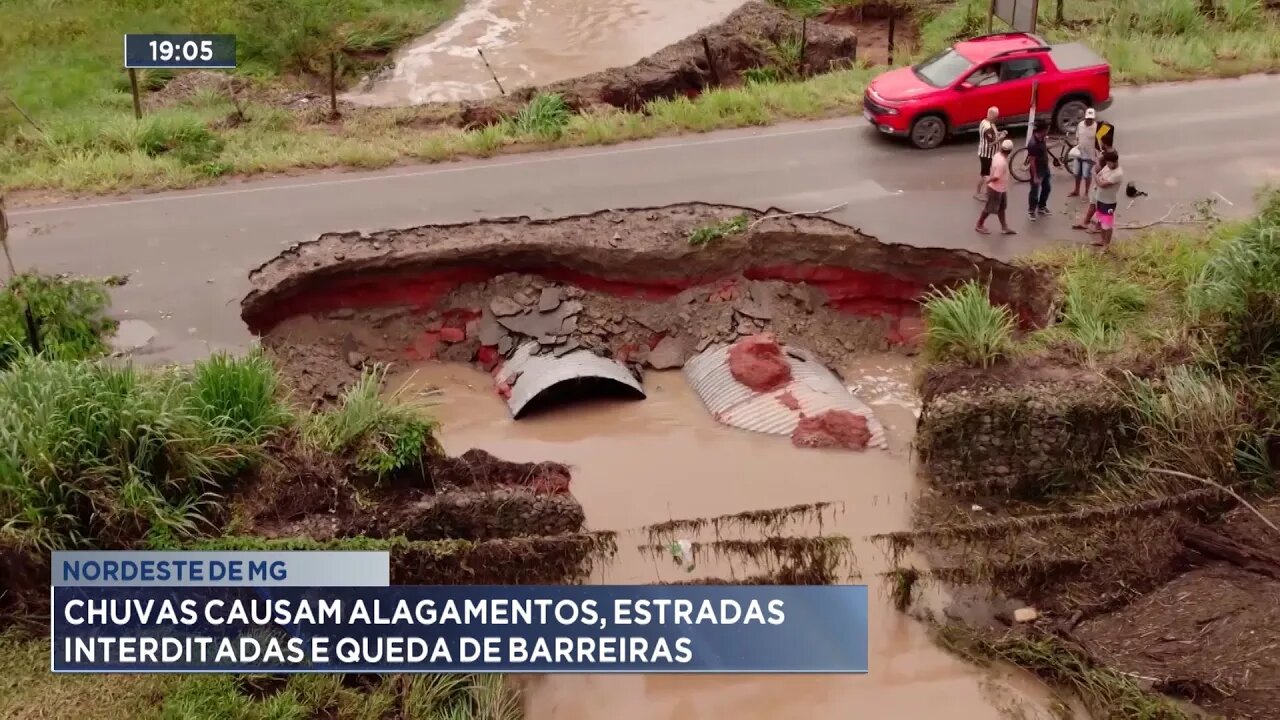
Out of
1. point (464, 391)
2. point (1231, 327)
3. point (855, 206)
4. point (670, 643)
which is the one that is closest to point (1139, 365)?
point (1231, 327)

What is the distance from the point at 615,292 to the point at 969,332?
432cm

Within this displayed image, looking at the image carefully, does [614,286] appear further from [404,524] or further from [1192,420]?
[1192,420]

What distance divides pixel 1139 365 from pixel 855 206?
4.34 metres

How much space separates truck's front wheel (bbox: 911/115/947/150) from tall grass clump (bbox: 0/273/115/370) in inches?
418

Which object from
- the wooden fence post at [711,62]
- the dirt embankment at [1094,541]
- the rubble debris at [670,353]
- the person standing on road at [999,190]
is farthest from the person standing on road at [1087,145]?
the wooden fence post at [711,62]

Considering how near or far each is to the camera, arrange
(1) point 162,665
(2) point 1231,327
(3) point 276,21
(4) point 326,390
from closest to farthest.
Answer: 1. (1) point 162,665
2. (2) point 1231,327
3. (4) point 326,390
4. (3) point 276,21

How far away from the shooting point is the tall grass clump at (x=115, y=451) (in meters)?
8.97

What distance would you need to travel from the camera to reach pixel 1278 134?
16.0 metres

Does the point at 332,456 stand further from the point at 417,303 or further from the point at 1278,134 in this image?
the point at 1278,134

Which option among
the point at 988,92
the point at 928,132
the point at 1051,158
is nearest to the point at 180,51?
the point at 928,132

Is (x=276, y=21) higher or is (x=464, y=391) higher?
(x=276, y=21)

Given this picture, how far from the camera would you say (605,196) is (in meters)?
14.6

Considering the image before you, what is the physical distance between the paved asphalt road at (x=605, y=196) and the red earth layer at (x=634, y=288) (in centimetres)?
67

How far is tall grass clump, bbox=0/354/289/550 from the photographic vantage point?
897 cm
